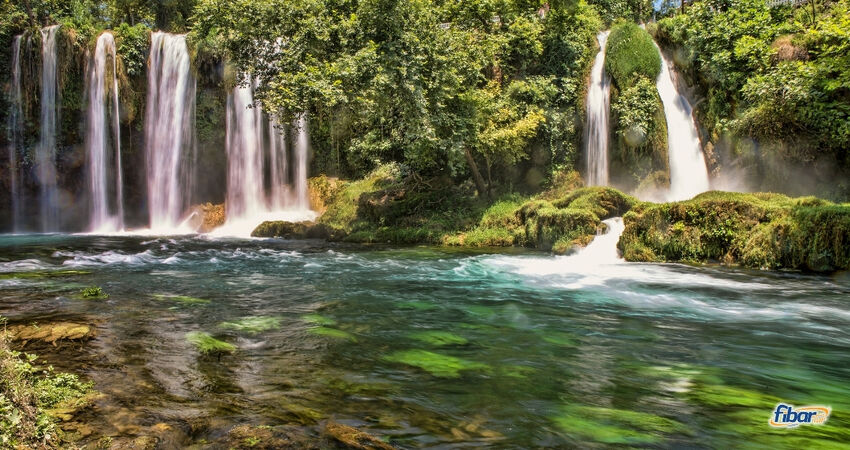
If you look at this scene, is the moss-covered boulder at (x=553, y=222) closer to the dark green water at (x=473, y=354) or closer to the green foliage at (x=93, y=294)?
the dark green water at (x=473, y=354)

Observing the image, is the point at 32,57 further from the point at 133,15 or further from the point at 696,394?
the point at 696,394

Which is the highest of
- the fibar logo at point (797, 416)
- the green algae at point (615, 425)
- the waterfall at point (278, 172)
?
the waterfall at point (278, 172)

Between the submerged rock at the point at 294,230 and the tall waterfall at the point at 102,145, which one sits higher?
the tall waterfall at the point at 102,145

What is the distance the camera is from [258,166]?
84.6 feet

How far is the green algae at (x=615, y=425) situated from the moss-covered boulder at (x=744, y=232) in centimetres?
887

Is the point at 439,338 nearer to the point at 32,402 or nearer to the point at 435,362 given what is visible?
the point at 435,362

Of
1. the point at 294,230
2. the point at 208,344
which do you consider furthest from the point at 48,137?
the point at 208,344

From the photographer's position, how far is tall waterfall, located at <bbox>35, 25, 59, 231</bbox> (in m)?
24.3

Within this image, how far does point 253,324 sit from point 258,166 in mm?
20741

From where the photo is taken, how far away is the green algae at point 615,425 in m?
3.47

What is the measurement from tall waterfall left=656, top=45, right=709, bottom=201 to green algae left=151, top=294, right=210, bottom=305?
16801mm

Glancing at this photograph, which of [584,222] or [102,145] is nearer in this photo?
[584,222]

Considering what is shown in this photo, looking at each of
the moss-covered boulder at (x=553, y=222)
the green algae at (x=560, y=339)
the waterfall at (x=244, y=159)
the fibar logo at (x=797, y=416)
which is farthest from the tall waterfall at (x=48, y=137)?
the fibar logo at (x=797, y=416)

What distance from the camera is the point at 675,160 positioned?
19.8 m
